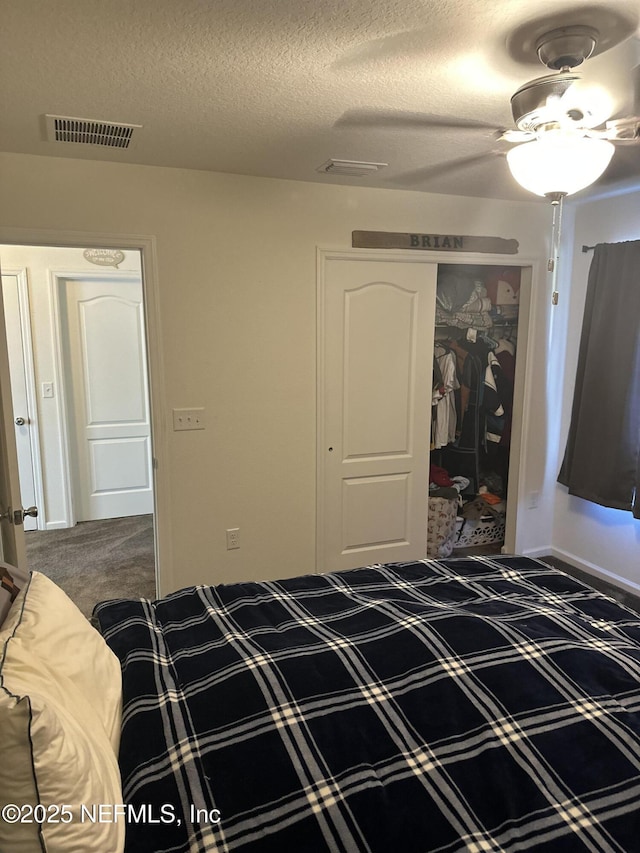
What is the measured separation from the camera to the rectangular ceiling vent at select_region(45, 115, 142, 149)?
7.38 ft

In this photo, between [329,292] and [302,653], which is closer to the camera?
[302,653]

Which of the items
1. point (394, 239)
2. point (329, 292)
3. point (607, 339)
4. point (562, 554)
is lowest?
point (562, 554)

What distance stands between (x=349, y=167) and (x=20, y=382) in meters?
3.15

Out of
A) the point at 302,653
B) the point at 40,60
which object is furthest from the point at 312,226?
the point at 302,653

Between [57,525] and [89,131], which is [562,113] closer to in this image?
[89,131]

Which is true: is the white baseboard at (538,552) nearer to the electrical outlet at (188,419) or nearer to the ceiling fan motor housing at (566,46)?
the electrical outlet at (188,419)

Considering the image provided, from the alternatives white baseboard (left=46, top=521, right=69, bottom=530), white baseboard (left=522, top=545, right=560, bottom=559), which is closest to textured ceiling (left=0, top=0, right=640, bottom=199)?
white baseboard (left=522, top=545, right=560, bottom=559)

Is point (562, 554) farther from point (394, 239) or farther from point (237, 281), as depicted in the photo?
point (237, 281)

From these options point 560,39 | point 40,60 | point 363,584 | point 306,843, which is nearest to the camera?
point 306,843

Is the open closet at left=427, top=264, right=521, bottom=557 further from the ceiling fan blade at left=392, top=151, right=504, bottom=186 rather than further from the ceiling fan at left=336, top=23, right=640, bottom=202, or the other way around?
the ceiling fan at left=336, top=23, right=640, bottom=202

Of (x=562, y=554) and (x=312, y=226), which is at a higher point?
(x=312, y=226)

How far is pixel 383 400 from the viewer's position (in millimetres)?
3555

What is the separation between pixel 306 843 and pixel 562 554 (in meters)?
3.48

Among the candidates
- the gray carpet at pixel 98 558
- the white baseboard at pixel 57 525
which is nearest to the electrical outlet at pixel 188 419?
the gray carpet at pixel 98 558
